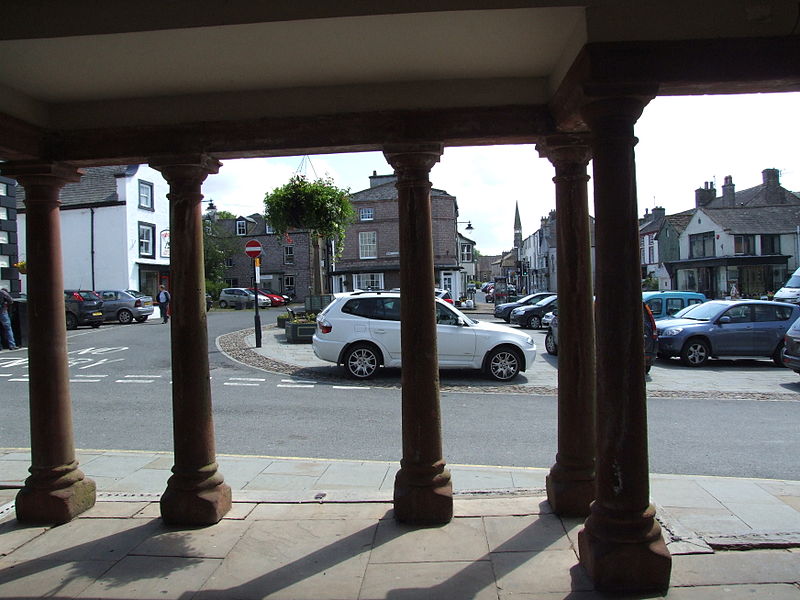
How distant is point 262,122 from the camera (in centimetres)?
451

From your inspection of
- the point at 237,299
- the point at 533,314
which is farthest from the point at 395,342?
the point at 237,299

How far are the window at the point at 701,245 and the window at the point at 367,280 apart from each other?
24.1 meters

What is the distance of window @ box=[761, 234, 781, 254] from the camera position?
4178 centimetres

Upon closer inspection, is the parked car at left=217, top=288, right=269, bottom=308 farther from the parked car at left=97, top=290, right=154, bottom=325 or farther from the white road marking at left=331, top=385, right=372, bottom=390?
the white road marking at left=331, top=385, right=372, bottom=390

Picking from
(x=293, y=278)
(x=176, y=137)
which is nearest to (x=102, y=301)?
(x=176, y=137)

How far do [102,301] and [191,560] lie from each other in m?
23.0

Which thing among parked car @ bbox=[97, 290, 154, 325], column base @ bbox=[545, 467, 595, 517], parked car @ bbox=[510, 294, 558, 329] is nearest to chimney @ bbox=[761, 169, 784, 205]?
parked car @ bbox=[510, 294, 558, 329]

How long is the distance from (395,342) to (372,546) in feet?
24.3

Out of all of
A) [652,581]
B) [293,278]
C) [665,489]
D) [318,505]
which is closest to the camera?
[652,581]

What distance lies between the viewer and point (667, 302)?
724 inches

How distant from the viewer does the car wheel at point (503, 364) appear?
1139cm

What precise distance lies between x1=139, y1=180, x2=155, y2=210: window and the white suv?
2800 cm

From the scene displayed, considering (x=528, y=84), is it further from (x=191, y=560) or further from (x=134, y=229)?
(x=134, y=229)

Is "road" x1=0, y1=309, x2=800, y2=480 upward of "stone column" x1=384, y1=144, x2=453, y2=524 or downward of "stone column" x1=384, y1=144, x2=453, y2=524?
downward
